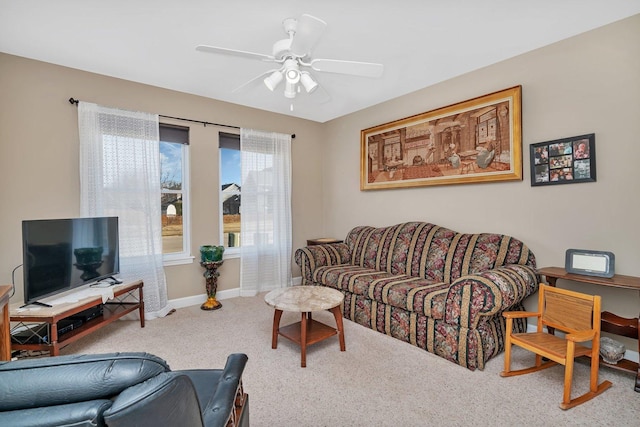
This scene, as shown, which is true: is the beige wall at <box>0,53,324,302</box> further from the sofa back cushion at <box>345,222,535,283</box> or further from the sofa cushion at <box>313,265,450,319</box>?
the sofa back cushion at <box>345,222,535,283</box>

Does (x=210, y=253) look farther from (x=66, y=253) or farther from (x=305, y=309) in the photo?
(x=305, y=309)

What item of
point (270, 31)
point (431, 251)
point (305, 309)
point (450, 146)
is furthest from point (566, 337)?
point (270, 31)

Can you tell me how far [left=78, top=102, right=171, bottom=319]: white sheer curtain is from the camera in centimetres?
307

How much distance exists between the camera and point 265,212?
14.2 feet

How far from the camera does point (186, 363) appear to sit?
236 cm

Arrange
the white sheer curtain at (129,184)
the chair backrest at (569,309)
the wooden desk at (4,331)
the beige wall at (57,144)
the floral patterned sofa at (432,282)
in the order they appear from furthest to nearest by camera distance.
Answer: the white sheer curtain at (129,184), the beige wall at (57,144), the floral patterned sofa at (432,282), the chair backrest at (569,309), the wooden desk at (4,331)

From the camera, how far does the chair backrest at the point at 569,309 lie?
77.8 inches

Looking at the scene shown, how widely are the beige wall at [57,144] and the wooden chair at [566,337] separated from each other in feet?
11.3

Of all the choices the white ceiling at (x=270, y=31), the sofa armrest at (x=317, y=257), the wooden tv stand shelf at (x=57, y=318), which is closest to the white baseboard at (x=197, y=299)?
the wooden tv stand shelf at (x=57, y=318)

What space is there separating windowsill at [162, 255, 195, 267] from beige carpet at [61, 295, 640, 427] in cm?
82

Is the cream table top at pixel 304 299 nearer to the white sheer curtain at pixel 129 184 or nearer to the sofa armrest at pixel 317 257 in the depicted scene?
the sofa armrest at pixel 317 257

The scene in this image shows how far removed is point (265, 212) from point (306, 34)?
2.47 metres

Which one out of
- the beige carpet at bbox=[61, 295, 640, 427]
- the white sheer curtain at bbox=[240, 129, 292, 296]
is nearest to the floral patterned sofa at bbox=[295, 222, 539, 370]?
the beige carpet at bbox=[61, 295, 640, 427]

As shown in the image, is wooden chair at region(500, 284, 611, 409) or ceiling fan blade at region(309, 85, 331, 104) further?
ceiling fan blade at region(309, 85, 331, 104)
